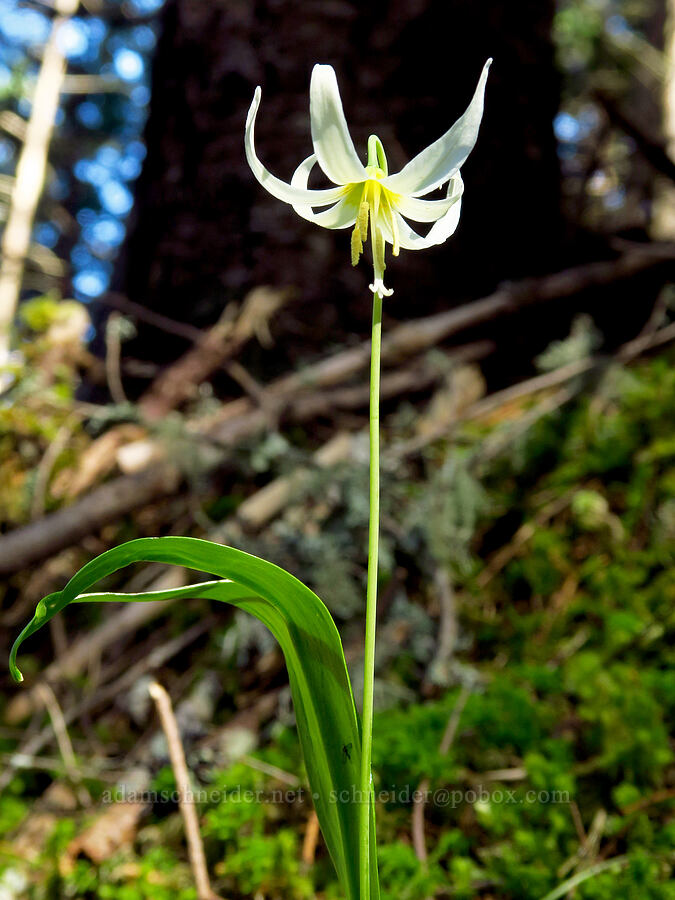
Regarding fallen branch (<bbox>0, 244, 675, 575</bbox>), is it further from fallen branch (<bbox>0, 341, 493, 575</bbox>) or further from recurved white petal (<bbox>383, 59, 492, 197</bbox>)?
recurved white petal (<bbox>383, 59, 492, 197</bbox>)

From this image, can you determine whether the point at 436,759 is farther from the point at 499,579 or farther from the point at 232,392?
the point at 232,392

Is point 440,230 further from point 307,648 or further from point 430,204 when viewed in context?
point 307,648

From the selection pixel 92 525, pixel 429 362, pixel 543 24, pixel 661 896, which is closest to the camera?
pixel 661 896

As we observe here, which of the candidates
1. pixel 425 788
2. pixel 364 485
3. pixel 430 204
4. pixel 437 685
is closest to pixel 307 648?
pixel 430 204

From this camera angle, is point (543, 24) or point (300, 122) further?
point (543, 24)

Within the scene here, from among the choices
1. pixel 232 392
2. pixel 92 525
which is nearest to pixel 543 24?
pixel 232 392

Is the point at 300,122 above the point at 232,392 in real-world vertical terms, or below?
above
